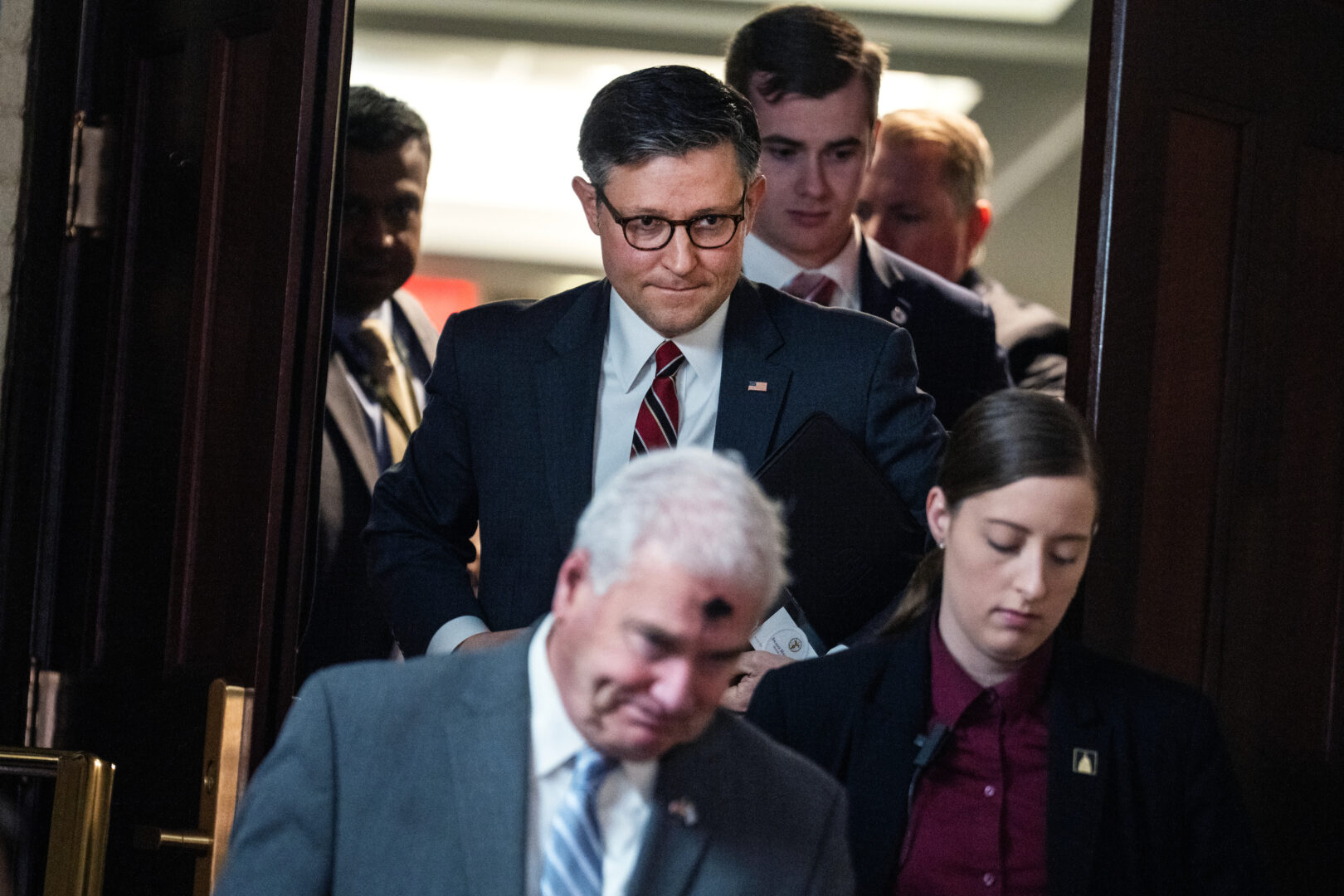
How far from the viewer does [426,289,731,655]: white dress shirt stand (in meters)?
2.54

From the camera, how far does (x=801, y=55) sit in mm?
3818

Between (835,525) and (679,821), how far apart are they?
3.11ft

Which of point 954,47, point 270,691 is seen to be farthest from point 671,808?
point 954,47

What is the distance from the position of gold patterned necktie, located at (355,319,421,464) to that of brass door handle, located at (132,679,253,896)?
1577 mm

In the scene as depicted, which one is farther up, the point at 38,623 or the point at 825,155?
the point at 825,155

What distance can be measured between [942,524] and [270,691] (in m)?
1.22

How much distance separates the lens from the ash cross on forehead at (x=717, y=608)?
1.39 m

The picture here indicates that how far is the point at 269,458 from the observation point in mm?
2691

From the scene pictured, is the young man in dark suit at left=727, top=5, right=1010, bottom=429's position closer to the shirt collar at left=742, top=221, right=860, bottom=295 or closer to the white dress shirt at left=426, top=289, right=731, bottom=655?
the shirt collar at left=742, top=221, right=860, bottom=295

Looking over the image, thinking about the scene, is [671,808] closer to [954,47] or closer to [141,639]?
[141,639]

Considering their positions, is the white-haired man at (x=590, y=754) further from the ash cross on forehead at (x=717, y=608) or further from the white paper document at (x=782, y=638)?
the white paper document at (x=782, y=638)

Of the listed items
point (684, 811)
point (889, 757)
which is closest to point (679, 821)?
point (684, 811)

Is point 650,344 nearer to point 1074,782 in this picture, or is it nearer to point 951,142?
point 1074,782

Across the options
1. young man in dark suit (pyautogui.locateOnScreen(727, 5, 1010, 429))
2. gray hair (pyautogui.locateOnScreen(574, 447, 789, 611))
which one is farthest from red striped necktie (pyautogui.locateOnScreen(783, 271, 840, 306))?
gray hair (pyautogui.locateOnScreen(574, 447, 789, 611))
